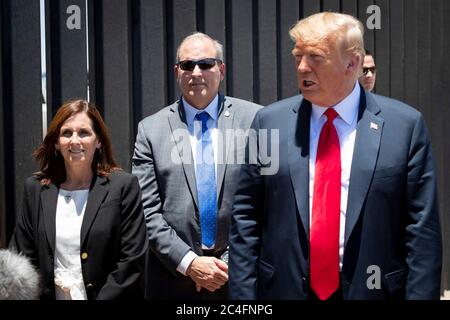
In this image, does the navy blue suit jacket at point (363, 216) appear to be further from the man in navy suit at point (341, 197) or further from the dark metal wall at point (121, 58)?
the dark metal wall at point (121, 58)

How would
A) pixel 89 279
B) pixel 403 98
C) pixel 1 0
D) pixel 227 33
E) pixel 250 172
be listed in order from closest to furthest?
pixel 250 172
pixel 89 279
pixel 1 0
pixel 227 33
pixel 403 98

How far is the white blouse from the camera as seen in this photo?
320 centimetres

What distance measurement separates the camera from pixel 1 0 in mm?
4266

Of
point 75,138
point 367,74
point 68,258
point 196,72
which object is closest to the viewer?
point 68,258

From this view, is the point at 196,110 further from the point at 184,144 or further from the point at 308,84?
the point at 308,84

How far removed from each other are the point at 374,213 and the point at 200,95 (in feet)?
4.58

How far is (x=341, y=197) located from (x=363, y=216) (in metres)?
0.11

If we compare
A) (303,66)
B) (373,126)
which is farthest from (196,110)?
(373,126)

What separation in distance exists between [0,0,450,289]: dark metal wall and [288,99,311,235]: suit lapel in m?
2.02

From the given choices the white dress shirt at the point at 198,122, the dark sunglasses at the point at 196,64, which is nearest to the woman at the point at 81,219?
the white dress shirt at the point at 198,122

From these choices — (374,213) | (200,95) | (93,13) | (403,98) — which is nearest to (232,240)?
(374,213)

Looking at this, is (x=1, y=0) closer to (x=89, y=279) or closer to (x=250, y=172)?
(x=89, y=279)

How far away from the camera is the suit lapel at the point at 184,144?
3537 millimetres

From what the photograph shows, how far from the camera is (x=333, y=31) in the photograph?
2.63 m
